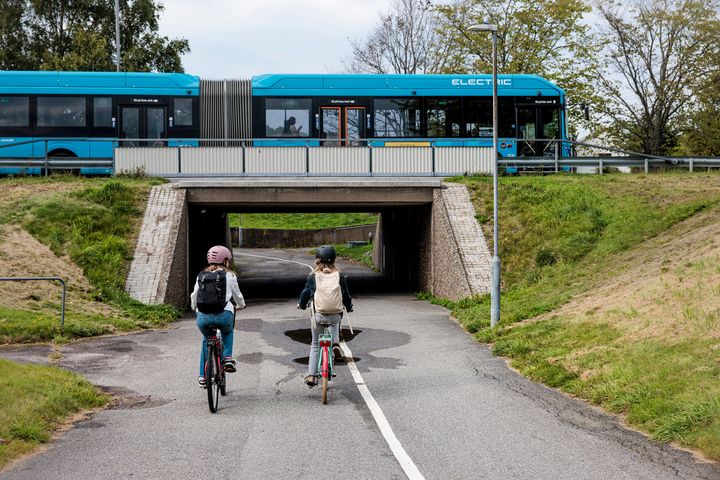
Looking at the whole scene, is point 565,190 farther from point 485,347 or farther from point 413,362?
point 413,362

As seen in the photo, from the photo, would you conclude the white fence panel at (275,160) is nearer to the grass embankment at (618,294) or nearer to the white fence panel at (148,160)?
the white fence panel at (148,160)

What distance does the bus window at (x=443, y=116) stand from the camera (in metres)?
29.2

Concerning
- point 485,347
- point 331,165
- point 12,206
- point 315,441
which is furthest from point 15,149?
point 315,441

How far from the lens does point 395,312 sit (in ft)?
68.4

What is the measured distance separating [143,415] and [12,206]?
15.9 metres

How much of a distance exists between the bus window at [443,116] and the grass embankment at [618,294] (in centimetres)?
371

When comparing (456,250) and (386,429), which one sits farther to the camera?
(456,250)

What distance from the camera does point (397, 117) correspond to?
95.9 feet

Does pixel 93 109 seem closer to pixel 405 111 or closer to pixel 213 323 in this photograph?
pixel 405 111

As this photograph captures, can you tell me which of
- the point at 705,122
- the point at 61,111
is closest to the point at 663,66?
the point at 705,122

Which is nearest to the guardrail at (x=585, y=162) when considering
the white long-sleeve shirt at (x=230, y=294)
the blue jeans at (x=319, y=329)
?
the blue jeans at (x=319, y=329)

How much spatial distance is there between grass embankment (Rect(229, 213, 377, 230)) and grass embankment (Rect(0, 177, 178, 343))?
39431mm

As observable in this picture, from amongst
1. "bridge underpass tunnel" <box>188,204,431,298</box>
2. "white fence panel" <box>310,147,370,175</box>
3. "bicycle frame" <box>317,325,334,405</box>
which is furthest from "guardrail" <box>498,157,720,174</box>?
"bicycle frame" <box>317,325,334,405</box>

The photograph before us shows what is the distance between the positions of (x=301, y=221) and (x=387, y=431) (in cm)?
6214
